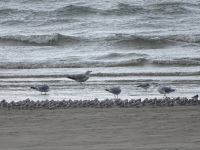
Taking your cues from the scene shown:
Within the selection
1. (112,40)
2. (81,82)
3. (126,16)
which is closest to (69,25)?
(126,16)

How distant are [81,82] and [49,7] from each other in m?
16.6

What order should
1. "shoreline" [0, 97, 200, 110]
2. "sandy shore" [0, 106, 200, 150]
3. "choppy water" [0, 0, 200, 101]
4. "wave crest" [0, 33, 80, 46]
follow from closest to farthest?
"sandy shore" [0, 106, 200, 150], "shoreline" [0, 97, 200, 110], "choppy water" [0, 0, 200, 101], "wave crest" [0, 33, 80, 46]

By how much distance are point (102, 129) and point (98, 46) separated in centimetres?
1263

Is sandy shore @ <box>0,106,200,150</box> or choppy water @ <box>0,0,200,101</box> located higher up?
choppy water @ <box>0,0,200,101</box>

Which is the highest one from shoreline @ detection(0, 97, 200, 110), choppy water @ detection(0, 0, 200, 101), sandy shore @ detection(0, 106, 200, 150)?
choppy water @ detection(0, 0, 200, 101)

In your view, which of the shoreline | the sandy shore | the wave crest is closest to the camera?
the sandy shore

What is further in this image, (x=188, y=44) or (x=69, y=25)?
(x=69, y=25)

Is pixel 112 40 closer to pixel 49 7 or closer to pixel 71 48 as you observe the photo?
pixel 71 48

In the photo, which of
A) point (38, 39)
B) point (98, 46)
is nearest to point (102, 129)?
point (98, 46)

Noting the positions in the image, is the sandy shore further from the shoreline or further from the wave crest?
the wave crest

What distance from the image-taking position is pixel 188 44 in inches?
769

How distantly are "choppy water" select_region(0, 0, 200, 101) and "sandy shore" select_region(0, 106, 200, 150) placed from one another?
7.55ft

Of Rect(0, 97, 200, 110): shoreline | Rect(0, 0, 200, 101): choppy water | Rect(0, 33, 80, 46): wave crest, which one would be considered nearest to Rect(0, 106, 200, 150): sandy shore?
Rect(0, 97, 200, 110): shoreline

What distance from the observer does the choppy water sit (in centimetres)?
1287
